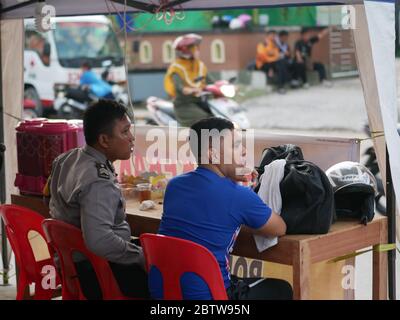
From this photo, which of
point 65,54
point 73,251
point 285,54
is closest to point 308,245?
point 73,251

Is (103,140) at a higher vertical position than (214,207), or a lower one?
higher

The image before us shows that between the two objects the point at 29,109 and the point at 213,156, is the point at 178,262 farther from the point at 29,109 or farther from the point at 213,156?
the point at 29,109

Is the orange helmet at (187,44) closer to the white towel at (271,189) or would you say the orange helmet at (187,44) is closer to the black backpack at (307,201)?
the white towel at (271,189)

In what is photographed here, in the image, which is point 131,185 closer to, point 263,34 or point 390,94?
point 390,94

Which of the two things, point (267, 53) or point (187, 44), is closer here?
point (187, 44)

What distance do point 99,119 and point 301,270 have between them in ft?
3.93

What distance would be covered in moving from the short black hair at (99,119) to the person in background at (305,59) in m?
14.9

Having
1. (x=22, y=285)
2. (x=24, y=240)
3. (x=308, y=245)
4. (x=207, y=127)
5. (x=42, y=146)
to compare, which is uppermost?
(x=207, y=127)

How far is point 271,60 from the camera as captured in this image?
18172 millimetres

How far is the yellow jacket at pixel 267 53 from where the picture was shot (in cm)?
1780

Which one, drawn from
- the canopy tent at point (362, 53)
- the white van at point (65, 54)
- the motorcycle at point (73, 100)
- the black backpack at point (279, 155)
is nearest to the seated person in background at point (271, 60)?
the white van at point (65, 54)

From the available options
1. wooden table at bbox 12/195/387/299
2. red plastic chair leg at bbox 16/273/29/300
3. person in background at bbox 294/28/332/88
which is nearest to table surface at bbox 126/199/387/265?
wooden table at bbox 12/195/387/299

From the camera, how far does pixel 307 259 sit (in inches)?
135
